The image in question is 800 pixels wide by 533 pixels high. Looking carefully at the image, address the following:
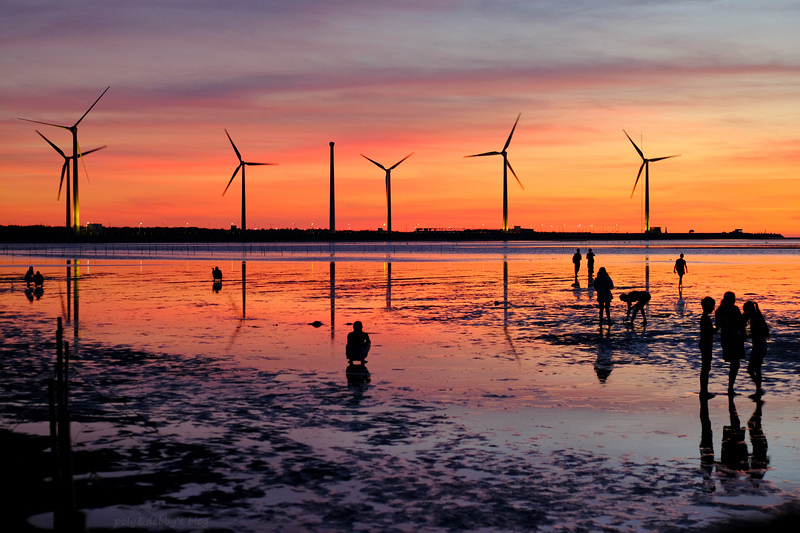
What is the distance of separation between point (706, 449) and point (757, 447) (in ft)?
2.53

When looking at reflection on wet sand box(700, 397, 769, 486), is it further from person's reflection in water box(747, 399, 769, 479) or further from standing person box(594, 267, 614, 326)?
standing person box(594, 267, 614, 326)

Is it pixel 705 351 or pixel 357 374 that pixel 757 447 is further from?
pixel 357 374

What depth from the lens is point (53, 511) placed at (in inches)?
331

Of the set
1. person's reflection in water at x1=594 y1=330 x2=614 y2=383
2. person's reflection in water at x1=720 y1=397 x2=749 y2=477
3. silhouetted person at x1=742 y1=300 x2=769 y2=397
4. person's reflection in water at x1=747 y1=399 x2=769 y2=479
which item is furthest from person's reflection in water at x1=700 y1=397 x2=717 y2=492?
person's reflection in water at x1=594 y1=330 x2=614 y2=383

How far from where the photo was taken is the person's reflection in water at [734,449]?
387 inches

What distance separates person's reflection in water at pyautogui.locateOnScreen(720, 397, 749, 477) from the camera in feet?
32.2

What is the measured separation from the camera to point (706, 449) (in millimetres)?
10617

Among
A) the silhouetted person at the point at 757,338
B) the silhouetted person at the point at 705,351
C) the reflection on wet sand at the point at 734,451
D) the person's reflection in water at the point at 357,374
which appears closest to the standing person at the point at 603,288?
the silhouetted person at the point at 757,338

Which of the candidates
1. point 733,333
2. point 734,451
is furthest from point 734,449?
point 733,333

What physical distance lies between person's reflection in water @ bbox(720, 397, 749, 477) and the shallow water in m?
0.05

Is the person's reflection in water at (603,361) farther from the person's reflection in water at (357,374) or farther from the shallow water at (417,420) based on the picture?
the person's reflection in water at (357,374)

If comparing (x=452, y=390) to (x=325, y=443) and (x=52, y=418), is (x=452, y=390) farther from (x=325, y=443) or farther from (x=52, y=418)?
(x=52, y=418)

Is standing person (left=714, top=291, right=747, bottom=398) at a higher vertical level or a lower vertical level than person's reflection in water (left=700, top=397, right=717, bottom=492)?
higher

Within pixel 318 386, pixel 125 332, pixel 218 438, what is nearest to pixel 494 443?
pixel 218 438
